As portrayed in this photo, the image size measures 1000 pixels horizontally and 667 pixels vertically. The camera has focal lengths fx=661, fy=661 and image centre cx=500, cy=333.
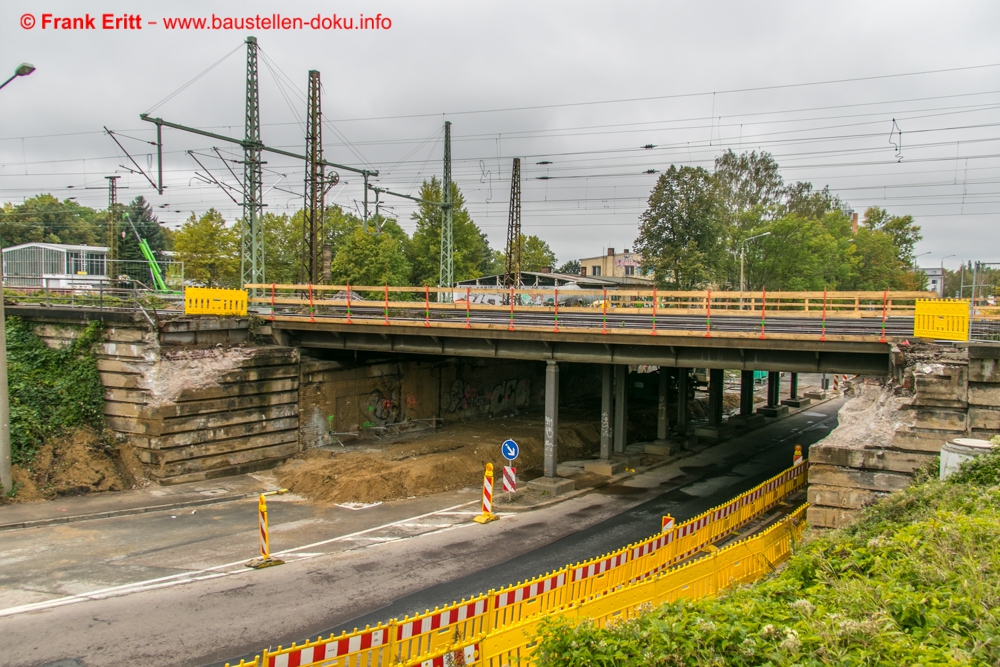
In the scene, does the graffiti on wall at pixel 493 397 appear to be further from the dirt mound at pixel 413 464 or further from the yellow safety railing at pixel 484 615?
the yellow safety railing at pixel 484 615

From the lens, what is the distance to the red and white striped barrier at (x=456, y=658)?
22.7ft

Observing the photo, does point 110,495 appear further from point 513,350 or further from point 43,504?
point 513,350

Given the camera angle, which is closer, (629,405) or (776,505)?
(776,505)

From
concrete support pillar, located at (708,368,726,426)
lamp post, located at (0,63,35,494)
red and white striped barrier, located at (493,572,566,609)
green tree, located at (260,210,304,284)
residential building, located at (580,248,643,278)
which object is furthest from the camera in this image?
residential building, located at (580,248,643,278)

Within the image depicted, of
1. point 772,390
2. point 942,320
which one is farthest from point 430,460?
point 772,390

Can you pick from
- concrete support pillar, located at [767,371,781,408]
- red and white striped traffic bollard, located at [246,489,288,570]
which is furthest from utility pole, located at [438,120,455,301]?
red and white striped traffic bollard, located at [246,489,288,570]

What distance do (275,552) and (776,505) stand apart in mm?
14110

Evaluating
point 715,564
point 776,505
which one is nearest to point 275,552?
point 715,564

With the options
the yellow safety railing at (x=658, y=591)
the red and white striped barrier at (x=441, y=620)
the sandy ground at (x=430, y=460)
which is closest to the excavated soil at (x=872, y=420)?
the yellow safety railing at (x=658, y=591)

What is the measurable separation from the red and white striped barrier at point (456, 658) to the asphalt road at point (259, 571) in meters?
4.36

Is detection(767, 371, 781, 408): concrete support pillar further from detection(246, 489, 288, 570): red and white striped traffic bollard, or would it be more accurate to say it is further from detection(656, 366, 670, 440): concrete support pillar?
detection(246, 489, 288, 570): red and white striped traffic bollard

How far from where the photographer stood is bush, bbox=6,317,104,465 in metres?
18.6

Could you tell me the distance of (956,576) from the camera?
244 inches

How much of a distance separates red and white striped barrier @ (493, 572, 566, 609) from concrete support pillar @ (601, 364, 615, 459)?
14772 millimetres
